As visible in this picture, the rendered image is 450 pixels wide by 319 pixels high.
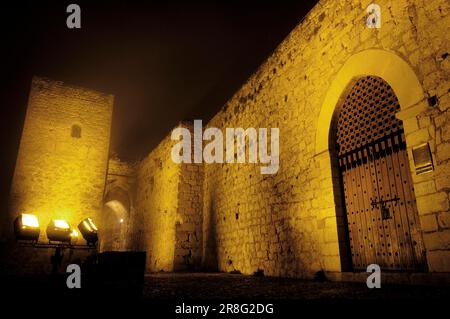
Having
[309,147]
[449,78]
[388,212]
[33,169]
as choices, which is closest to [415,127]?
[449,78]

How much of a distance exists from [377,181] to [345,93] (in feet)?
4.49

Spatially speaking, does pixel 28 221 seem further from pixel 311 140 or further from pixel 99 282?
pixel 311 140

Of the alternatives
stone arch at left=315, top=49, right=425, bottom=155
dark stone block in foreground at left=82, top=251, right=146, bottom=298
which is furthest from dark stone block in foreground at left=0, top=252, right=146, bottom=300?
stone arch at left=315, top=49, right=425, bottom=155

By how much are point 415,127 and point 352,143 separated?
1160 millimetres

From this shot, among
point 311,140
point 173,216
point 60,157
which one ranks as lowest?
point 173,216

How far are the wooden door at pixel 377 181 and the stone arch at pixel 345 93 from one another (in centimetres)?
12

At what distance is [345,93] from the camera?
4.45m

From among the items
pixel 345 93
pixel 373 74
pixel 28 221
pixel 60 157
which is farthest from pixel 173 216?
pixel 373 74

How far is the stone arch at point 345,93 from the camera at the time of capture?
3.33 m

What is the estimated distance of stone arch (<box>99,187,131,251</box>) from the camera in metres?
15.0

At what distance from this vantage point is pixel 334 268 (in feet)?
13.6

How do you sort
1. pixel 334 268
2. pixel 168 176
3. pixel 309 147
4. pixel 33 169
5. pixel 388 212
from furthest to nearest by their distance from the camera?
pixel 33 169, pixel 168 176, pixel 309 147, pixel 334 268, pixel 388 212
